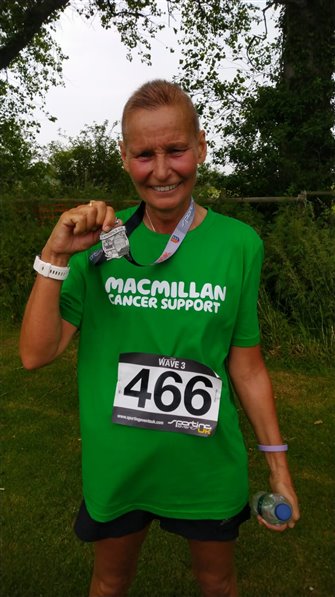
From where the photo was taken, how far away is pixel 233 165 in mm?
10789

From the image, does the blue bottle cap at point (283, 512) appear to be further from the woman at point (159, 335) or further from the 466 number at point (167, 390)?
the 466 number at point (167, 390)

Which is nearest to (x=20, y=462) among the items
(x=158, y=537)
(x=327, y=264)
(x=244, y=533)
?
(x=158, y=537)

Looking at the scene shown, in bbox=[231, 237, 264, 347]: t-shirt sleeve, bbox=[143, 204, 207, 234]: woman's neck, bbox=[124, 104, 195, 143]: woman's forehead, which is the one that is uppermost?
bbox=[124, 104, 195, 143]: woman's forehead

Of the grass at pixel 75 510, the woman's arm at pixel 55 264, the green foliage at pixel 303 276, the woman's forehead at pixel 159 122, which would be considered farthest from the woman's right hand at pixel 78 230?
the green foliage at pixel 303 276

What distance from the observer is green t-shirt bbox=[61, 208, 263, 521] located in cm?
149

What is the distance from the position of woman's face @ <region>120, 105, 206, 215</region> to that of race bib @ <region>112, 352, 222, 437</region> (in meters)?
0.46

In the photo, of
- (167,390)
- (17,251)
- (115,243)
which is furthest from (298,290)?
(115,243)

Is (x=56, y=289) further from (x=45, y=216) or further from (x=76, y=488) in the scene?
(x=45, y=216)

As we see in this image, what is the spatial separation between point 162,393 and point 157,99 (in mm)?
851

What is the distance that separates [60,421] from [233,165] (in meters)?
7.74

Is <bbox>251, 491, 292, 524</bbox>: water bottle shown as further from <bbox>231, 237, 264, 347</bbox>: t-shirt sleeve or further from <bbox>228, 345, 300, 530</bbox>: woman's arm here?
<bbox>231, 237, 264, 347</bbox>: t-shirt sleeve

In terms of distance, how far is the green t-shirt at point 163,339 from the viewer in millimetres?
1491

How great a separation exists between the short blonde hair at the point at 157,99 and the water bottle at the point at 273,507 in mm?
1169

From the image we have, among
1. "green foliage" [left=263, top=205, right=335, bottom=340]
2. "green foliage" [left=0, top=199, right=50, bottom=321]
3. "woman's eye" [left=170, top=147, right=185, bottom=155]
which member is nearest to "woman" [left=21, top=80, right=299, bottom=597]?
"woman's eye" [left=170, top=147, right=185, bottom=155]
